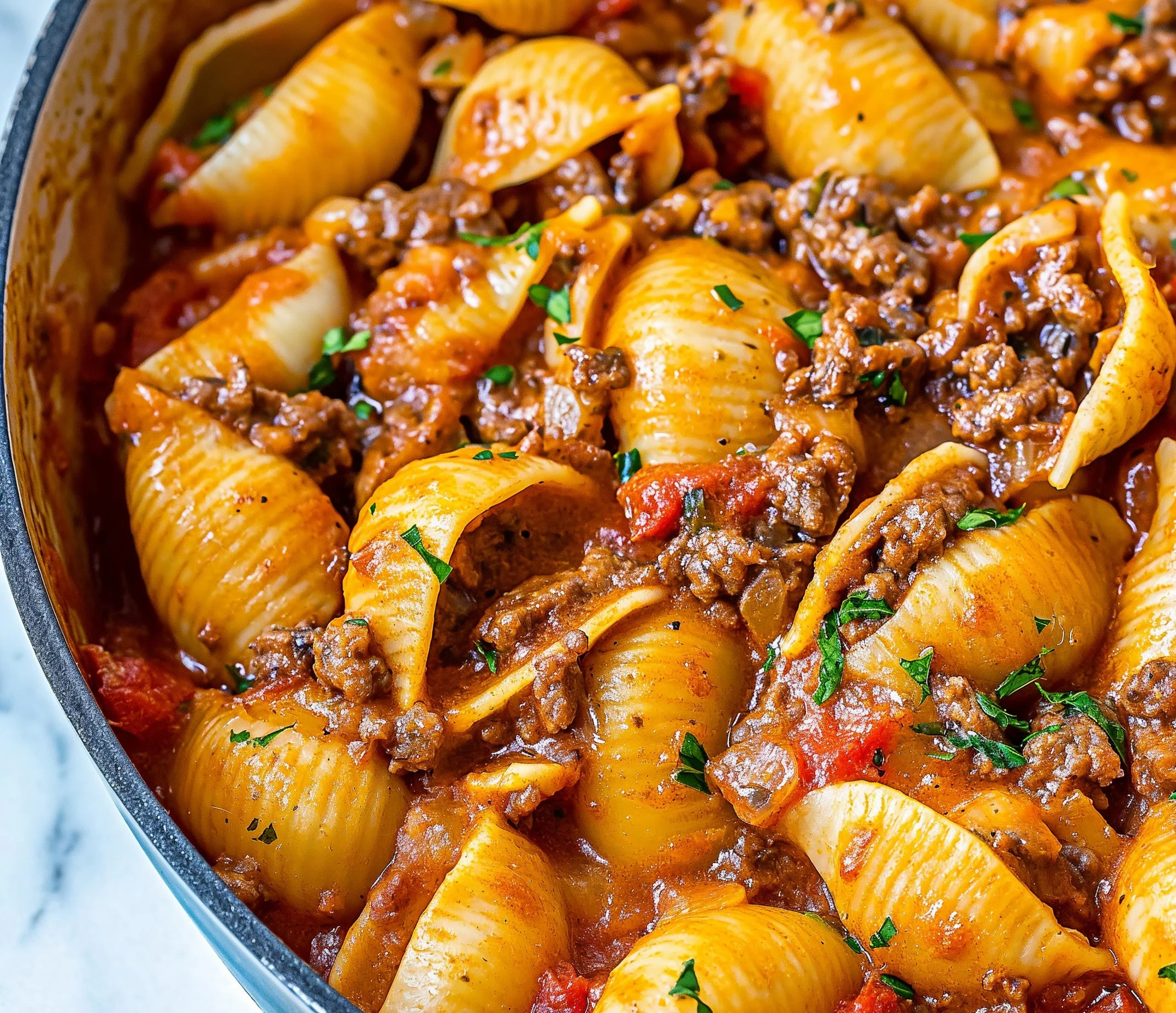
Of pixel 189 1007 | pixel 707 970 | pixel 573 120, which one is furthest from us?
pixel 573 120

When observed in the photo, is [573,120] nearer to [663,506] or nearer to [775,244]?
[775,244]

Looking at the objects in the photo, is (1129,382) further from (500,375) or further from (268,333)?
(268,333)

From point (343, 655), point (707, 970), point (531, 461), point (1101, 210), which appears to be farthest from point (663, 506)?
point (1101, 210)

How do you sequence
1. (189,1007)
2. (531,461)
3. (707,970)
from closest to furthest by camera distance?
(707,970)
(531,461)
(189,1007)

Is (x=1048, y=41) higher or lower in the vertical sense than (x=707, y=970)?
higher

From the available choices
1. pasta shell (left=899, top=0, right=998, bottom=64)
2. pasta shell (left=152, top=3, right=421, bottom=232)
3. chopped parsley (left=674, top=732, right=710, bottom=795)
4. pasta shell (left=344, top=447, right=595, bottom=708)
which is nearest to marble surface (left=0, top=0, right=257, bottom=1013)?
pasta shell (left=344, top=447, right=595, bottom=708)

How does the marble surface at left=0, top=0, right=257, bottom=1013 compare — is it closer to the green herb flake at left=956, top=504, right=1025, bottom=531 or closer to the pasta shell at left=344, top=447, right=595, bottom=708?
the pasta shell at left=344, top=447, right=595, bottom=708

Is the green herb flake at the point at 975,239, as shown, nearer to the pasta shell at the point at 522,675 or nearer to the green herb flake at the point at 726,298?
the green herb flake at the point at 726,298

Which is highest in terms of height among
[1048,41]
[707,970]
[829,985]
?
[1048,41]
